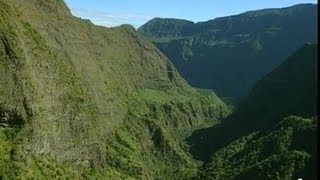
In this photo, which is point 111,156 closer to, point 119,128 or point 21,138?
point 119,128

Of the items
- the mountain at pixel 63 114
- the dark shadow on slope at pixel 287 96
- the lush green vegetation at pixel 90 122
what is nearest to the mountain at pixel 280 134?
the dark shadow on slope at pixel 287 96

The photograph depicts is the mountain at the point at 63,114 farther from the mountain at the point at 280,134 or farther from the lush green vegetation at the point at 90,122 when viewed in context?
the mountain at the point at 280,134

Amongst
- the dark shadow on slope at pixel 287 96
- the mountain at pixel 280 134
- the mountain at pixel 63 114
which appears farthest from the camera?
the dark shadow on slope at pixel 287 96

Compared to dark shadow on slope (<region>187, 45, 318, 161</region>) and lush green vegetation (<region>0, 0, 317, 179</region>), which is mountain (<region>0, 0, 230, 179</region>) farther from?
dark shadow on slope (<region>187, 45, 318, 161</region>)

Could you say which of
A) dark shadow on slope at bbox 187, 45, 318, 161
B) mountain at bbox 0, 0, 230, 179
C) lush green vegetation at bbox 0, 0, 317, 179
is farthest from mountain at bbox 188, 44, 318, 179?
mountain at bbox 0, 0, 230, 179

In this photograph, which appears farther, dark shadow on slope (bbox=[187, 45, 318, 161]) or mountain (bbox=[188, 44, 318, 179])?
dark shadow on slope (bbox=[187, 45, 318, 161])

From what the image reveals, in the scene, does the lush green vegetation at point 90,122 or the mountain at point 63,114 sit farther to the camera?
the lush green vegetation at point 90,122

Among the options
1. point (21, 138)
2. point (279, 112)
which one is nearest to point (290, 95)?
point (279, 112)

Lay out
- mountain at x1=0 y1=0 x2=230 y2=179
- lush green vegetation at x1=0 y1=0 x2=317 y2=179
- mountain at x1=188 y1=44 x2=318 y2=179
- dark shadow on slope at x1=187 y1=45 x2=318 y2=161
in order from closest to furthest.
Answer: mountain at x1=0 y1=0 x2=230 y2=179
lush green vegetation at x1=0 y1=0 x2=317 y2=179
mountain at x1=188 y1=44 x2=318 y2=179
dark shadow on slope at x1=187 y1=45 x2=318 y2=161
